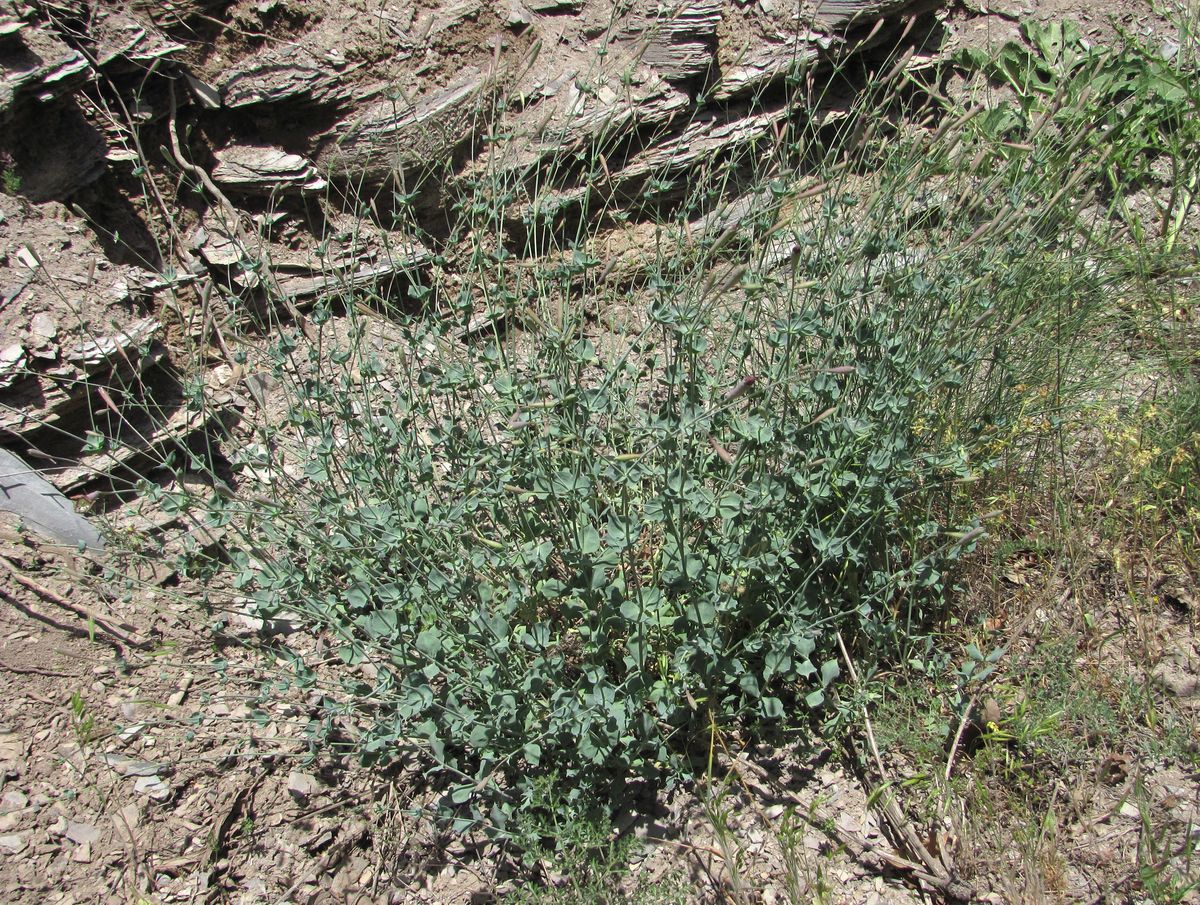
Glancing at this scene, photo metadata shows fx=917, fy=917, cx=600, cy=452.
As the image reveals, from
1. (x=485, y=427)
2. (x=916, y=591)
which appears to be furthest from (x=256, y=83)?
(x=916, y=591)

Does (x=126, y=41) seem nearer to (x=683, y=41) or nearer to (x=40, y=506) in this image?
(x=40, y=506)

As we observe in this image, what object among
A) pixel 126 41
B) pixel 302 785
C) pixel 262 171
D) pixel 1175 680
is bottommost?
pixel 302 785

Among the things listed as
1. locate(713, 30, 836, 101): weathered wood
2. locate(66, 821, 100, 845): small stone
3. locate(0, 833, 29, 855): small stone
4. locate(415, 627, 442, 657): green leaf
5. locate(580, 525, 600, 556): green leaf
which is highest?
locate(713, 30, 836, 101): weathered wood

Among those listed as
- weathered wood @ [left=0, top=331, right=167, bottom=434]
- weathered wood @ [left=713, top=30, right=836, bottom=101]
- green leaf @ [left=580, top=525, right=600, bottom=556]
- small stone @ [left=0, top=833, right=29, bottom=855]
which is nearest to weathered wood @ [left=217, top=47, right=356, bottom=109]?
weathered wood @ [left=0, top=331, right=167, bottom=434]

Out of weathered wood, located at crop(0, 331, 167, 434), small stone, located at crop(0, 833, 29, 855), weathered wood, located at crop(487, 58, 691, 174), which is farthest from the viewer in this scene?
weathered wood, located at crop(487, 58, 691, 174)

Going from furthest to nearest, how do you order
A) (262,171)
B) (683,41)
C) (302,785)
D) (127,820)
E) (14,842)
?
1. (683,41)
2. (262,171)
3. (302,785)
4. (127,820)
5. (14,842)

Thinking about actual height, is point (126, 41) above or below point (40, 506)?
above

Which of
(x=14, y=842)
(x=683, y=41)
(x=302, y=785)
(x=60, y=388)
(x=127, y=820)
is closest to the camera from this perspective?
(x=14, y=842)

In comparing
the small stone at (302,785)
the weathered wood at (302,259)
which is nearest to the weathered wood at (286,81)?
the weathered wood at (302,259)

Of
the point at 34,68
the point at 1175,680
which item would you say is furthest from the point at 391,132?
the point at 1175,680

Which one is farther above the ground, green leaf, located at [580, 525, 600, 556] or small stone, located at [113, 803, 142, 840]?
green leaf, located at [580, 525, 600, 556]

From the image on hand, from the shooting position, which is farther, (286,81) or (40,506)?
(286,81)

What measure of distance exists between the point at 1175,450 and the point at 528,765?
2.30 meters

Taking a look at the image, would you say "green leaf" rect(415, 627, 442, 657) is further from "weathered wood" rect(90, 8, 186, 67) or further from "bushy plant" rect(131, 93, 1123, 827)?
"weathered wood" rect(90, 8, 186, 67)
